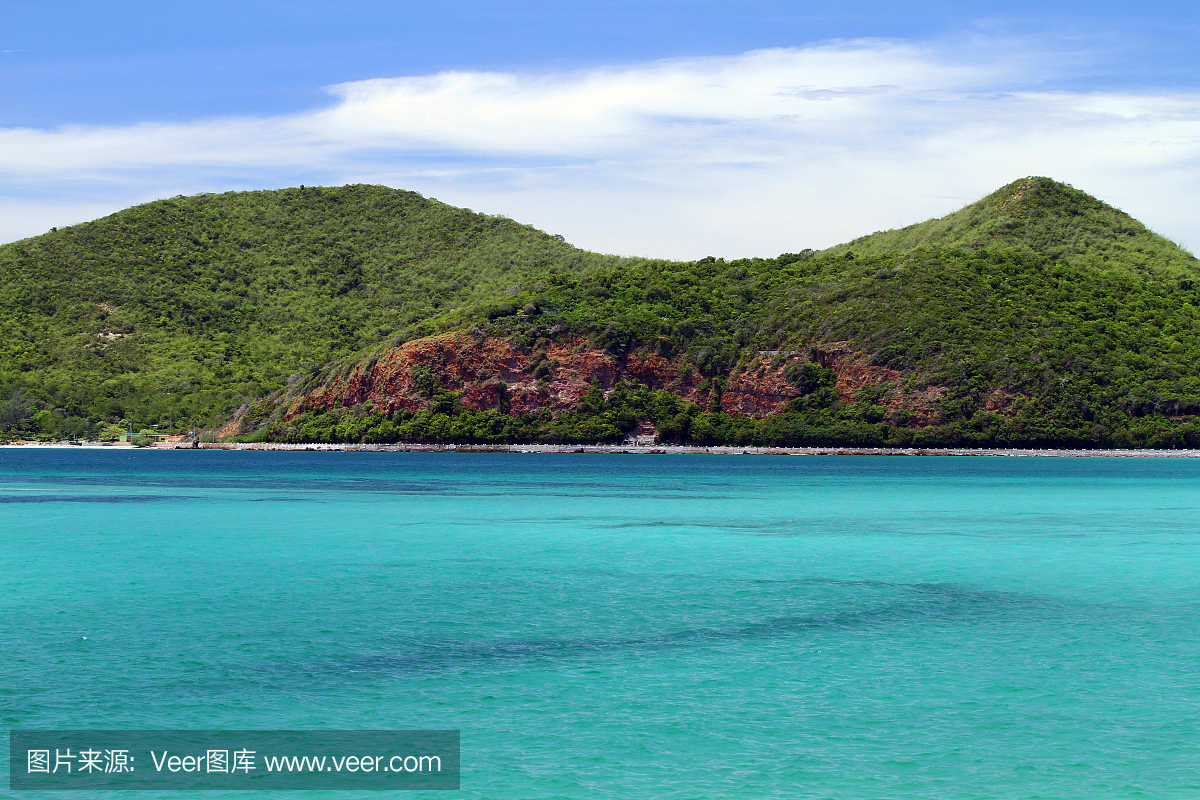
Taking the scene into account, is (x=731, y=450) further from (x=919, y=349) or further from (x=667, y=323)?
(x=919, y=349)

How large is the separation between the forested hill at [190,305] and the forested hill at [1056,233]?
5791 cm

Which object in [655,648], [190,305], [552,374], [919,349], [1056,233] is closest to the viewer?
[655,648]

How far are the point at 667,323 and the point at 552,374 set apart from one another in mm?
17608

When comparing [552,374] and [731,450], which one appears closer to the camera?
[731,450]

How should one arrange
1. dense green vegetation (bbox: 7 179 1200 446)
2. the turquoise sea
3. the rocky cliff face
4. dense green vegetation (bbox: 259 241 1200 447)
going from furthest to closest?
the rocky cliff face → dense green vegetation (bbox: 7 179 1200 446) → dense green vegetation (bbox: 259 241 1200 447) → the turquoise sea

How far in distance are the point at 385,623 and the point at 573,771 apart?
7506 millimetres

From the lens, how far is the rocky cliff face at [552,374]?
12925 centimetres

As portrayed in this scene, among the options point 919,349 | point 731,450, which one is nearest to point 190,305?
point 731,450

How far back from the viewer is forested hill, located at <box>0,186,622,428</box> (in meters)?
154

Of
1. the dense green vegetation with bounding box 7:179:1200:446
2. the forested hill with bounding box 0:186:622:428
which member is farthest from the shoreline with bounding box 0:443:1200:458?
the forested hill with bounding box 0:186:622:428

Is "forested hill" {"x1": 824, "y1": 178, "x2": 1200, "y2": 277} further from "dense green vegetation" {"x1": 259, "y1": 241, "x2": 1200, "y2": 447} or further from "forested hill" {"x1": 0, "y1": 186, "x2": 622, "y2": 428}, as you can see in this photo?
"forested hill" {"x1": 0, "y1": 186, "x2": 622, "y2": 428}

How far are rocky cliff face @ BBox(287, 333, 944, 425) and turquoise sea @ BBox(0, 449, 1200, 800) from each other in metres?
94.5

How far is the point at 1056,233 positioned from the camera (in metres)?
164

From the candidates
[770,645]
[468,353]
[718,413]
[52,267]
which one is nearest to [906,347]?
[718,413]
